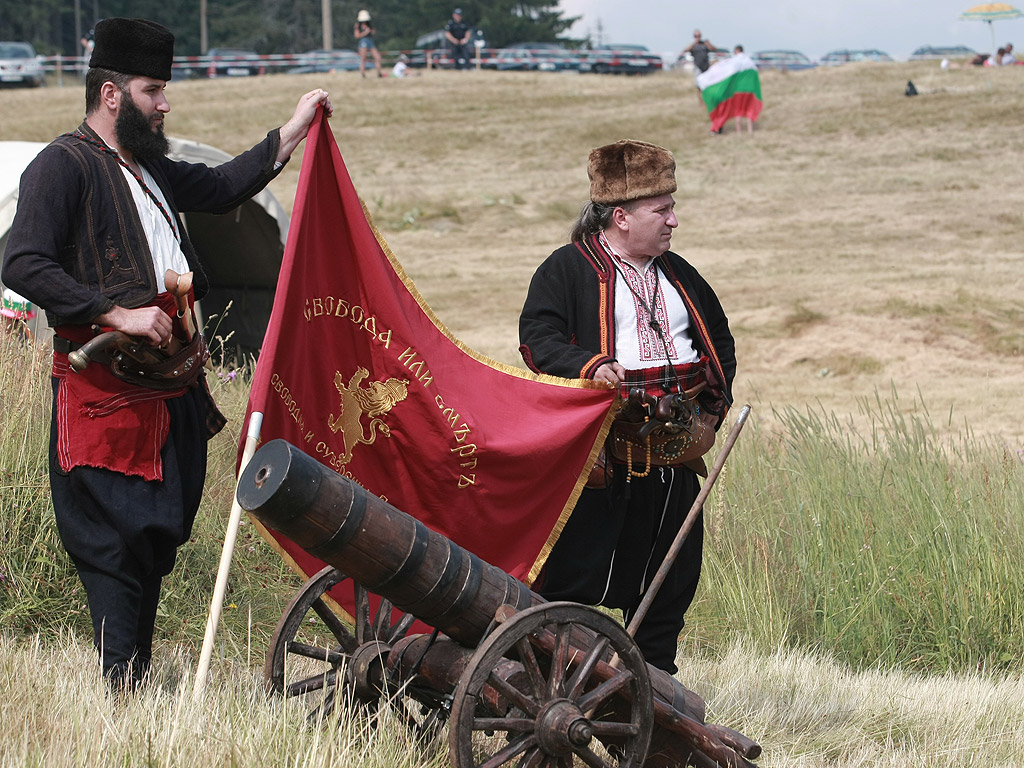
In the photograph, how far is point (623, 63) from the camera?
43156mm

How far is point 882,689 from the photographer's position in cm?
507

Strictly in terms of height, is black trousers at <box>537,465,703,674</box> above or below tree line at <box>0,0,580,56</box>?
below

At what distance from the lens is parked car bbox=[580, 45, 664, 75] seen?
43.2m

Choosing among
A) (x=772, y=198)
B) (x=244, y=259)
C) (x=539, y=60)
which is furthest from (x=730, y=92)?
(x=244, y=259)

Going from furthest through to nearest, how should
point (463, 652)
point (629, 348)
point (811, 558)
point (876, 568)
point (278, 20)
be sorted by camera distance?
point (278, 20) → point (811, 558) → point (876, 568) → point (629, 348) → point (463, 652)

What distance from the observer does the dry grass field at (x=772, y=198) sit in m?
12.9

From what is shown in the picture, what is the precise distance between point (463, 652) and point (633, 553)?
Result: 106 centimetres

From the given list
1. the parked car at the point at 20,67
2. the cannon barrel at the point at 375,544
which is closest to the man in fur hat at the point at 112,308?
the cannon barrel at the point at 375,544

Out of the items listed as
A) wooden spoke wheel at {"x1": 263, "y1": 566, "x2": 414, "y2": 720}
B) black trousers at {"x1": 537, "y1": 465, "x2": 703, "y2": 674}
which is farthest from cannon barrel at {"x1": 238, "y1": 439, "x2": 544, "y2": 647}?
black trousers at {"x1": 537, "y1": 465, "x2": 703, "y2": 674}

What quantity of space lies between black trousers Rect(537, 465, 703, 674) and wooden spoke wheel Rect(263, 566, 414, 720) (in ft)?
2.44

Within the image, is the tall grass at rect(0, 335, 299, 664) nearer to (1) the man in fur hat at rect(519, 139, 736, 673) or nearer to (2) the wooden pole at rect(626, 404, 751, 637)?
(1) the man in fur hat at rect(519, 139, 736, 673)

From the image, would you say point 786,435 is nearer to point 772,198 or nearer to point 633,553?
point 633,553

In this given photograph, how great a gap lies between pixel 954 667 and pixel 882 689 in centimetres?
110

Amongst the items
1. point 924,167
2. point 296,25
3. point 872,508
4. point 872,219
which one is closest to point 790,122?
point 924,167
